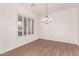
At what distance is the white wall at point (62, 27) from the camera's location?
7412 millimetres

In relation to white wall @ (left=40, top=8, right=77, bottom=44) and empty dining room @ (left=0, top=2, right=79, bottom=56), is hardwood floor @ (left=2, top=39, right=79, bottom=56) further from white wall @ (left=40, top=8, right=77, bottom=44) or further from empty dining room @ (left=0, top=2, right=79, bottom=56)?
white wall @ (left=40, top=8, right=77, bottom=44)

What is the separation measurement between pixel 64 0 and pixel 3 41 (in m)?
3.50

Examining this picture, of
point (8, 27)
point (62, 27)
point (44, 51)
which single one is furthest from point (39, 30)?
point (8, 27)

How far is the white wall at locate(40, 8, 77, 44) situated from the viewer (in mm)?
7412

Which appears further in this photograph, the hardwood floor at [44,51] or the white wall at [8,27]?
the white wall at [8,27]

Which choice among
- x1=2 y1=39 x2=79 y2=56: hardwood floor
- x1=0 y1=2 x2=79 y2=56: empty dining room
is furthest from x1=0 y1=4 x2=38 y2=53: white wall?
x1=2 y1=39 x2=79 y2=56: hardwood floor

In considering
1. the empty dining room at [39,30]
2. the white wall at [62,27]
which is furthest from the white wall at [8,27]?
the white wall at [62,27]

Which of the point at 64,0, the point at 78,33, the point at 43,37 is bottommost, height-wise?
the point at 43,37

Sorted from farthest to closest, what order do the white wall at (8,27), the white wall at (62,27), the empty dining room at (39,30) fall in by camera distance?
the white wall at (62,27), the empty dining room at (39,30), the white wall at (8,27)

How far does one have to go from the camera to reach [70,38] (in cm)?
766

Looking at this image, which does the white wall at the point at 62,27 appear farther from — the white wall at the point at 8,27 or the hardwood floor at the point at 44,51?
the white wall at the point at 8,27

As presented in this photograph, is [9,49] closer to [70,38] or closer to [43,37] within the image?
[70,38]

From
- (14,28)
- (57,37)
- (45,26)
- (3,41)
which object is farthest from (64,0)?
(45,26)

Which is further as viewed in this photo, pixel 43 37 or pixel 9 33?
pixel 43 37
